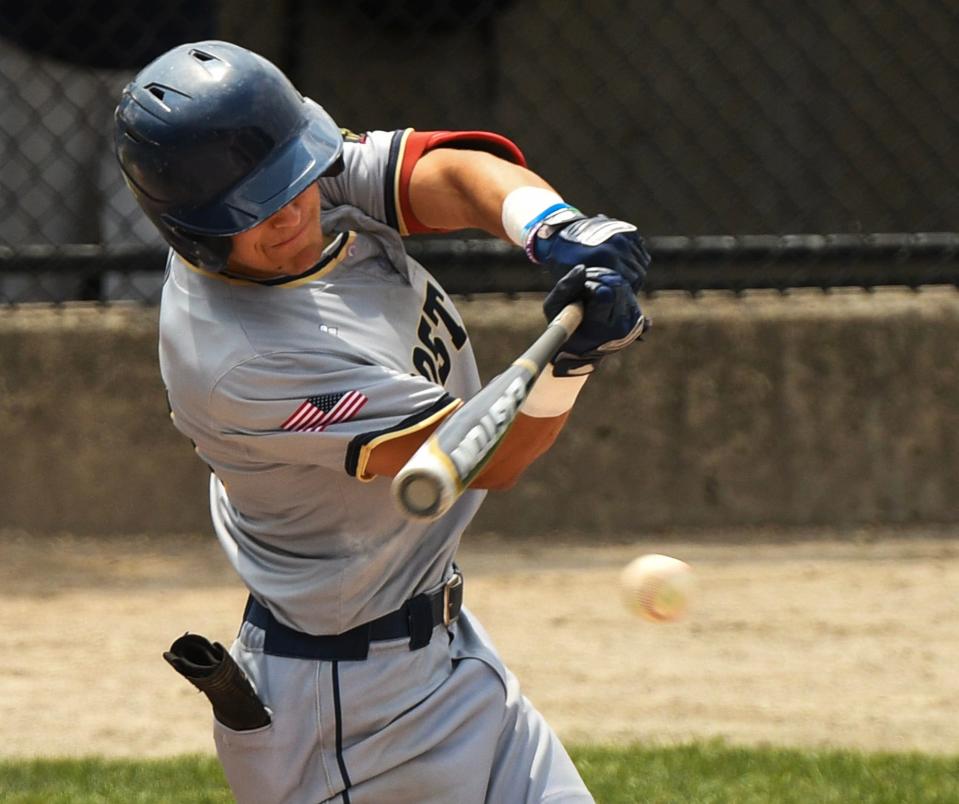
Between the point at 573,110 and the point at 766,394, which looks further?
the point at 573,110

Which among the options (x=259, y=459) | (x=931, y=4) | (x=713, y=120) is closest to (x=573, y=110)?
(x=713, y=120)

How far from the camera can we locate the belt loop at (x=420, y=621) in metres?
2.64

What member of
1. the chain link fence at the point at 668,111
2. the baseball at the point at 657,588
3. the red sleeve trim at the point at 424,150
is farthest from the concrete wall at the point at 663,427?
the red sleeve trim at the point at 424,150

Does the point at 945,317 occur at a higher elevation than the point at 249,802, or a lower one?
lower

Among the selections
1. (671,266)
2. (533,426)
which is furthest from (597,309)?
(671,266)

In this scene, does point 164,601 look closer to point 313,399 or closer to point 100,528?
point 100,528

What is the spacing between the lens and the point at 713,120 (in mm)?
6637

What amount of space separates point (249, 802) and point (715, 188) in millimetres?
4547

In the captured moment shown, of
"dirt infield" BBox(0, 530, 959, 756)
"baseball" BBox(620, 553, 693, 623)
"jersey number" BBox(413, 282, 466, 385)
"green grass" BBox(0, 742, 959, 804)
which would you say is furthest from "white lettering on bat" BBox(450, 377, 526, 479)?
"dirt infield" BBox(0, 530, 959, 756)

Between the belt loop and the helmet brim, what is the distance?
2.19ft

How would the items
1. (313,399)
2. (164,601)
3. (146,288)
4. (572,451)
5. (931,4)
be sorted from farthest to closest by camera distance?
(931,4), (146,288), (572,451), (164,601), (313,399)

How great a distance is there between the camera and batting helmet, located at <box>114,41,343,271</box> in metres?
2.38

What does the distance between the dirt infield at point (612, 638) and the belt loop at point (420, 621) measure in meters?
1.56

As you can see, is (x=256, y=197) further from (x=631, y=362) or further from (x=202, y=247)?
(x=631, y=362)
